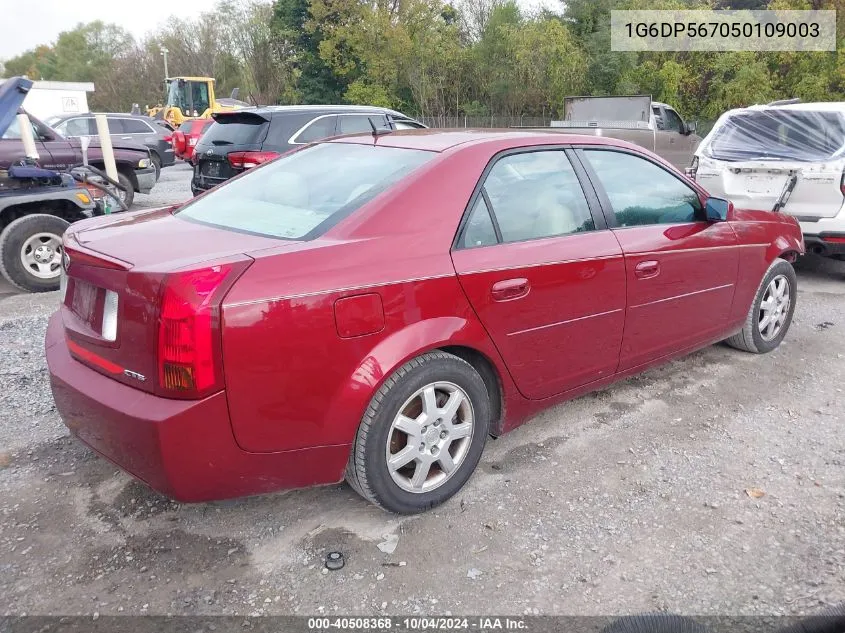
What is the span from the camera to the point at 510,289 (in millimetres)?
2990

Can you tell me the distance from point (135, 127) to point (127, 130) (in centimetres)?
29

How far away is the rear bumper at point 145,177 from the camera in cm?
1124

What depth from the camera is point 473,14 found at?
28.5 meters

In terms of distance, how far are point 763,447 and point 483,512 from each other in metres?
1.65

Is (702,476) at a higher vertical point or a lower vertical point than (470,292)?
lower

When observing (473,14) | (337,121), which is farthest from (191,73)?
(337,121)

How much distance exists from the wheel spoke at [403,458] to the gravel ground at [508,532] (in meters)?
0.30

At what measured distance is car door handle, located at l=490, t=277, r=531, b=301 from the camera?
9.66 ft

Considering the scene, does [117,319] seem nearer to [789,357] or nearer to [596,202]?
[596,202]

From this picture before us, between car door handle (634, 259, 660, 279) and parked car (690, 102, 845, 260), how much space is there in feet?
12.5

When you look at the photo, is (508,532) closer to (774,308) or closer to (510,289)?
(510,289)

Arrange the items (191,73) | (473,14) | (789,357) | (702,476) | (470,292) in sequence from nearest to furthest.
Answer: (470,292)
(702,476)
(789,357)
(473,14)
(191,73)

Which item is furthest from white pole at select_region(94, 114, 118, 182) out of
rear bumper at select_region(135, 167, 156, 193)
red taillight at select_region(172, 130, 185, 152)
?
red taillight at select_region(172, 130, 185, 152)

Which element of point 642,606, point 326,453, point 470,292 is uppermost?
point 470,292
